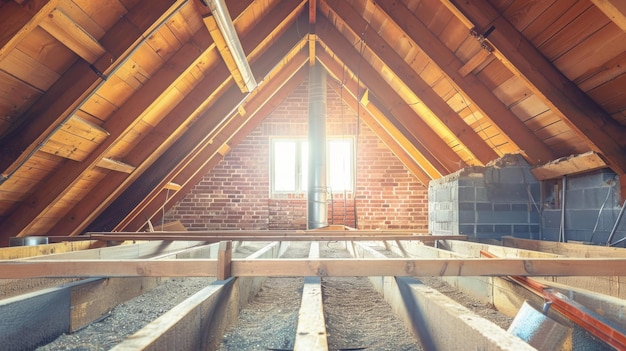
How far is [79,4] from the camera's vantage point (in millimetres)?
1780

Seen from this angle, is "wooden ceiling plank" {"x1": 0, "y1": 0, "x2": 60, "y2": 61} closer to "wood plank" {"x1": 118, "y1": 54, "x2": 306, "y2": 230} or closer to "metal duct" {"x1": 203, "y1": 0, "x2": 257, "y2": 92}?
"metal duct" {"x1": 203, "y1": 0, "x2": 257, "y2": 92}

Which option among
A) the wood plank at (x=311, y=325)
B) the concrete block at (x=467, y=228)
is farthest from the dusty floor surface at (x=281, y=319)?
the concrete block at (x=467, y=228)

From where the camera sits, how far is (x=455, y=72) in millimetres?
2822

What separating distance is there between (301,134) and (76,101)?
15.1 ft

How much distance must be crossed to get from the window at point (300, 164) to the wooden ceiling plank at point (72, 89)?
14.6 feet

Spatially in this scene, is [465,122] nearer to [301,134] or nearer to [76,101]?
[76,101]

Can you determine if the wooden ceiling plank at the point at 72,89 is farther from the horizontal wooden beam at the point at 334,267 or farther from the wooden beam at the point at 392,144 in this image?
the wooden beam at the point at 392,144

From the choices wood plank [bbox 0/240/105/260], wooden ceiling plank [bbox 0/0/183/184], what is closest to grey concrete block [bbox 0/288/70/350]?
wood plank [bbox 0/240/105/260]

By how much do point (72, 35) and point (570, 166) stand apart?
130 inches

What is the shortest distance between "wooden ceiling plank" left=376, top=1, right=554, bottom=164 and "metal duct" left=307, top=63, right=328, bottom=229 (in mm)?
2390

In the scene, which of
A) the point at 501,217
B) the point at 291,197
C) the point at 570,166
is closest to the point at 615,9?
the point at 570,166

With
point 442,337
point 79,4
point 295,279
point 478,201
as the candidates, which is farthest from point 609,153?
point 79,4

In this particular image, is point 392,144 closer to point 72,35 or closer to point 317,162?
point 317,162

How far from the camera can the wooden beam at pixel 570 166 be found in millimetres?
2451
